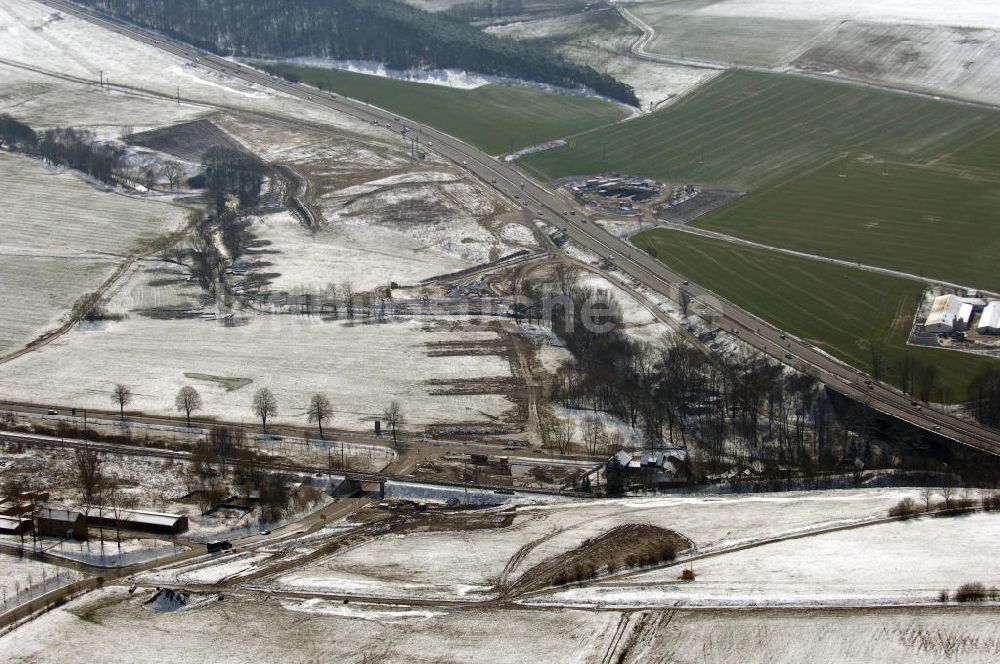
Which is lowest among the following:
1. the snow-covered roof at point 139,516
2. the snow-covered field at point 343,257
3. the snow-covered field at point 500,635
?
the snow-covered field at point 500,635

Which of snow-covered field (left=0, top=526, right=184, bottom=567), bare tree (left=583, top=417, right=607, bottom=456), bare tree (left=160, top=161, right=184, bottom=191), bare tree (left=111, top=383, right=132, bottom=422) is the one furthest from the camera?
bare tree (left=160, top=161, right=184, bottom=191)

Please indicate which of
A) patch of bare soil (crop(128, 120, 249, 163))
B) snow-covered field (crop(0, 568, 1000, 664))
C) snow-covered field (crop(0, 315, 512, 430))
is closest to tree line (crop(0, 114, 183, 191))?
patch of bare soil (crop(128, 120, 249, 163))

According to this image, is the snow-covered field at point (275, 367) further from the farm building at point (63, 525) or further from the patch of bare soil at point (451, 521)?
the farm building at point (63, 525)

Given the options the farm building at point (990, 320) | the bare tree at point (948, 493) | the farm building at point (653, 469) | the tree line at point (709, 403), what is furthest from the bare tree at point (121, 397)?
the farm building at point (990, 320)

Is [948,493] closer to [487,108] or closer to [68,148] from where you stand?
[487,108]

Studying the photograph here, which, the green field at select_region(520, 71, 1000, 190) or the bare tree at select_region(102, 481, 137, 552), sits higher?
the green field at select_region(520, 71, 1000, 190)

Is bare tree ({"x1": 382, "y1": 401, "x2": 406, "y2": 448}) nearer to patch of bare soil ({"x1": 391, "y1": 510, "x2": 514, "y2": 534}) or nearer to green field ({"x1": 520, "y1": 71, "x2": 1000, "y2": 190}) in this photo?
patch of bare soil ({"x1": 391, "y1": 510, "x2": 514, "y2": 534})
